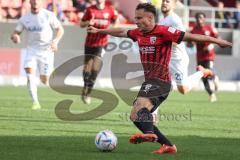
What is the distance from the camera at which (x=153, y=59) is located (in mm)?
10070

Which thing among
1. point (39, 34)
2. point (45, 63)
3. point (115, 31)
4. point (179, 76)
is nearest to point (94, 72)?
point (45, 63)

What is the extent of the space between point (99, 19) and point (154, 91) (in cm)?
912

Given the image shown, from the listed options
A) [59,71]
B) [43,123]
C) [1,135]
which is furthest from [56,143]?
[59,71]

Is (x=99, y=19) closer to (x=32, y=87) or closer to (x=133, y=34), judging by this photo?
(x=32, y=87)

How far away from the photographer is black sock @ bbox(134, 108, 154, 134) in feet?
30.6

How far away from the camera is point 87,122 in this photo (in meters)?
14.0

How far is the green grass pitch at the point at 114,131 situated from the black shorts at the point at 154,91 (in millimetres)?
680

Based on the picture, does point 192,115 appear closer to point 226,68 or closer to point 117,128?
point 117,128

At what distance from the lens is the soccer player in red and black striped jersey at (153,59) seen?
376 inches

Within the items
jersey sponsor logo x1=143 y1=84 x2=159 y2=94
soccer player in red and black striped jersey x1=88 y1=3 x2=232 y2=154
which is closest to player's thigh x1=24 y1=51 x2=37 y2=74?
soccer player in red and black striped jersey x1=88 y1=3 x2=232 y2=154

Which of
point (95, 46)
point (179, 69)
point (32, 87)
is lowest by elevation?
point (32, 87)

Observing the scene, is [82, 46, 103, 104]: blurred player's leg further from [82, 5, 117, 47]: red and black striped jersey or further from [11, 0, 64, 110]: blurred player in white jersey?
[11, 0, 64, 110]: blurred player in white jersey

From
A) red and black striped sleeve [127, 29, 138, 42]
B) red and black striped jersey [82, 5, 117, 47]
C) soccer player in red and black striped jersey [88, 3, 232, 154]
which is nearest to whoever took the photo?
soccer player in red and black striped jersey [88, 3, 232, 154]

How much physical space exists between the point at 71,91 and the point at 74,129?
10.4m
